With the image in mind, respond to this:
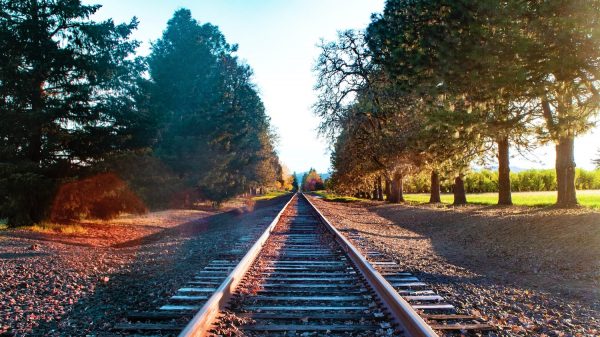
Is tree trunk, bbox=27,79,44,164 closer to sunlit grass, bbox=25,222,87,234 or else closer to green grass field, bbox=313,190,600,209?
sunlit grass, bbox=25,222,87,234

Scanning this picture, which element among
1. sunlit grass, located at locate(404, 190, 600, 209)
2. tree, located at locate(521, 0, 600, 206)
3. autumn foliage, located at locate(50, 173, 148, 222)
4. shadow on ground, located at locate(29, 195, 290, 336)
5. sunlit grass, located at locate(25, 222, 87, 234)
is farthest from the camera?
sunlit grass, located at locate(404, 190, 600, 209)

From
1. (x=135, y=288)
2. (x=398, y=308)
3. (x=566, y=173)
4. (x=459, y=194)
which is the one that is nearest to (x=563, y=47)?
(x=398, y=308)

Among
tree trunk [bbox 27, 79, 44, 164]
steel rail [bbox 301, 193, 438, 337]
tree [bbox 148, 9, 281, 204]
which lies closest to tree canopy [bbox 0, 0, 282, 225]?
tree trunk [bbox 27, 79, 44, 164]

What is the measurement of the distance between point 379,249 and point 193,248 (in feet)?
14.4

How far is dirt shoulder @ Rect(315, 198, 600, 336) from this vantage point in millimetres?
4793

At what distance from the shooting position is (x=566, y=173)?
50.1 ft

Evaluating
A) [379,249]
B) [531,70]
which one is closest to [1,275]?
[379,249]

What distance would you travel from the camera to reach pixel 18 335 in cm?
408

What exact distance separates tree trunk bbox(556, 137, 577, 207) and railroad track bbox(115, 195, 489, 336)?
1065 centimetres

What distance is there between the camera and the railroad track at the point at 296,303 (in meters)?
4.07

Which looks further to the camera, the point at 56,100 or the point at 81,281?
the point at 56,100

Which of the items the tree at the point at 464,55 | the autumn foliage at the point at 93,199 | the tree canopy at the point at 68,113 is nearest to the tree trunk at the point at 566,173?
the tree at the point at 464,55

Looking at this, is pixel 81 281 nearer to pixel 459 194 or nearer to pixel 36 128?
pixel 36 128

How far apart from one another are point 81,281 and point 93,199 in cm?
1081
